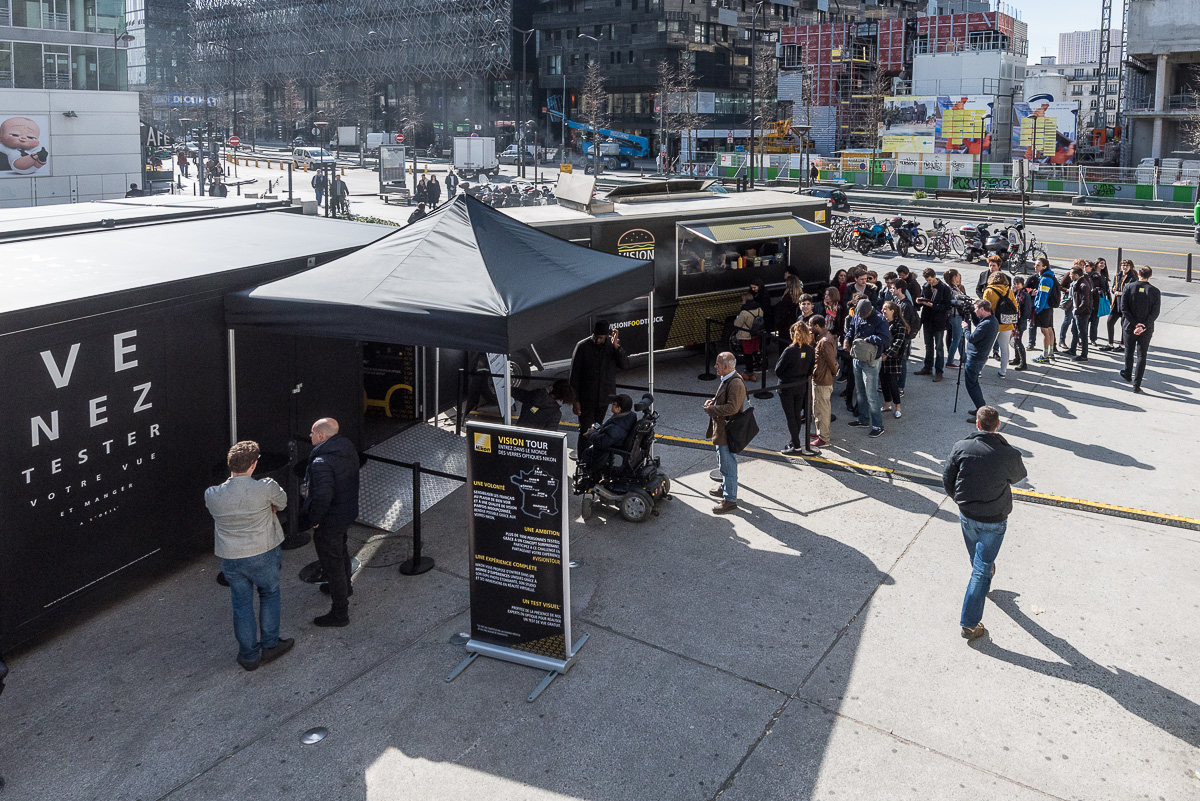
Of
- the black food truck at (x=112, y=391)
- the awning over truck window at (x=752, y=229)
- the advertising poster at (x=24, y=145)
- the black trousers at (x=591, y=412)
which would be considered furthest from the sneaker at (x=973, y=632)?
the advertising poster at (x=24, y=145)

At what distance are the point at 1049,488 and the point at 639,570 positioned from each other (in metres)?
4.84

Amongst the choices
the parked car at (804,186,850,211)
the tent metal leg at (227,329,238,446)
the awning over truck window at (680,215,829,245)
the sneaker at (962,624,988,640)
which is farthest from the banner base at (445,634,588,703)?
the parked car at (804,186,850,211)

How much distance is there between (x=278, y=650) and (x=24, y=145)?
43669 mm

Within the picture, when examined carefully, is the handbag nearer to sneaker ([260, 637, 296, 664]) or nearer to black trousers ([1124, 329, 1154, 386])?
sneaker ([260, 637, 296, 664])

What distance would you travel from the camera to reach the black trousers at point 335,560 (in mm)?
7172

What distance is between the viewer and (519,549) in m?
6.84

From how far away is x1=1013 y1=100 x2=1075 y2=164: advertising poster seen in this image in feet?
238

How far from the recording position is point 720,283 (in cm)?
1600

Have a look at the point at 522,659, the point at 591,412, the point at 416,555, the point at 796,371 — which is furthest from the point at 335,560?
the point at 796,371

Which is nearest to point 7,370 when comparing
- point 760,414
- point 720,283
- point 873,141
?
point 760,414

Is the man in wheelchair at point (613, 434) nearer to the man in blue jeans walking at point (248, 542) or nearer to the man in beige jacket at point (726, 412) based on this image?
the man in beige jacket at point (726, 412)

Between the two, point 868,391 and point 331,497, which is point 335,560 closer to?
point 331,497

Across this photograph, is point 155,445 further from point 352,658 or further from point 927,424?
point 927,424

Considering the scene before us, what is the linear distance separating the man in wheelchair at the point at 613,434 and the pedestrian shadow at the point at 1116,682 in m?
3.70
